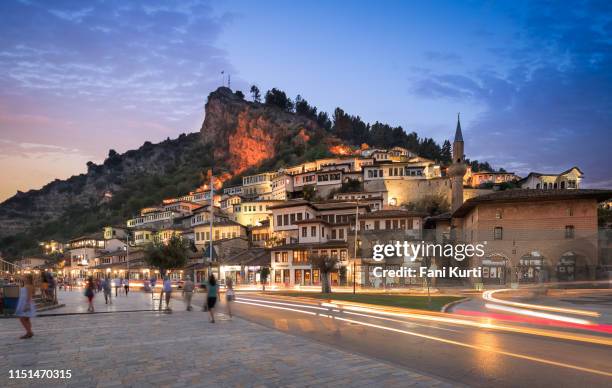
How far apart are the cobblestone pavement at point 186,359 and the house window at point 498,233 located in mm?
42952

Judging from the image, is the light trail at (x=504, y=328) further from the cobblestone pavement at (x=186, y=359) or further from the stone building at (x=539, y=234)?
the stone building at (x=539, y=234)

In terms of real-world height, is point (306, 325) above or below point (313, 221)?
below

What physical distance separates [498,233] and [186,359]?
48.4m

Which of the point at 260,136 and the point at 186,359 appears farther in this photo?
the point at 260,136

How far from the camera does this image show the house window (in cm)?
5030

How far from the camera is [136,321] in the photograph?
17.0 metres

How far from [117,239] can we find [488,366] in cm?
11721

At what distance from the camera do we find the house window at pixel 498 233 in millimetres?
50303

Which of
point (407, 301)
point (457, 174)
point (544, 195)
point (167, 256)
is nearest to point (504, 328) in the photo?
point (407, 301)

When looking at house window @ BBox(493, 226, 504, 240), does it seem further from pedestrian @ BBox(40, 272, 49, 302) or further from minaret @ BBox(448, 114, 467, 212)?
pedestrian @ BBox(40, 272, 49, 302)

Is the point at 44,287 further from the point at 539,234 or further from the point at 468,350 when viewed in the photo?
the point at 539,234

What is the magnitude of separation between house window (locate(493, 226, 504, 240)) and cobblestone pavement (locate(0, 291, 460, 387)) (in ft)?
141

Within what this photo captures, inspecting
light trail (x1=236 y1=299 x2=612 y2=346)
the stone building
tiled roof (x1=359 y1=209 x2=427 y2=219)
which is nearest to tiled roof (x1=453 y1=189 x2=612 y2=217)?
the stone building

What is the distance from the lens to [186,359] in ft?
31.0
